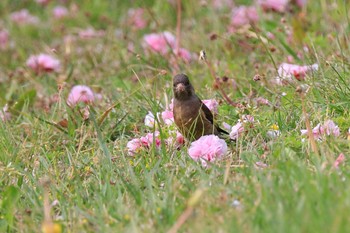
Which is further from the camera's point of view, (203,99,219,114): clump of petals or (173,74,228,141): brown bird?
(203,99,219,114): clump of petals

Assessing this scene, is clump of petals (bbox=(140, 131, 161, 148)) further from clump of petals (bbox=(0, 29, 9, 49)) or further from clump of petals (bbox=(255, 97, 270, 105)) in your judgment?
clump of petals (bbox=(0, 29, 9, 49))

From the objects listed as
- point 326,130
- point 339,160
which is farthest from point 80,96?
point 339,160

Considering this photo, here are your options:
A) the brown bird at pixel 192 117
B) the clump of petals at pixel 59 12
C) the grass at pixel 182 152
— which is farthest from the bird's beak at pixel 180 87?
the clump of petals at pixel 59 12

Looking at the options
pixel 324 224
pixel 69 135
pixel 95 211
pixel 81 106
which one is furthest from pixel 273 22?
pixel 324 224

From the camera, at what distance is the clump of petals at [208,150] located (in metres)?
3.96

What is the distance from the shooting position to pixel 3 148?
4562 millimetres

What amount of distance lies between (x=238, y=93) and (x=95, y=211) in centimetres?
198

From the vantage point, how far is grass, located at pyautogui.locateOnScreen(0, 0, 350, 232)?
3.17 meters

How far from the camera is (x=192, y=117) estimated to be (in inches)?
178

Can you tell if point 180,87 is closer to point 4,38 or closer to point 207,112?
point 207,112

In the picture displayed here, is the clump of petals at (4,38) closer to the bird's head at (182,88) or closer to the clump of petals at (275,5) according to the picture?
the clump of petals at (275,5)

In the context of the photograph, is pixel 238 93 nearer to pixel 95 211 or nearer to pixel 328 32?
pixel 328 32

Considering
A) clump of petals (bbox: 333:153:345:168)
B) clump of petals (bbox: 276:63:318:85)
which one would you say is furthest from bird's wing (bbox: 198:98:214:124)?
clump of petals (bbox: 333:153:345:168)

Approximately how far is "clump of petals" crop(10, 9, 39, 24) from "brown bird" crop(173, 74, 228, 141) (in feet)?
15.0
